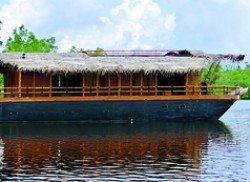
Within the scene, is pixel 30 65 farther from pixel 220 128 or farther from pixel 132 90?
pixel 220 128

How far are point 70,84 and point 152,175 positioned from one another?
1923 centimetres

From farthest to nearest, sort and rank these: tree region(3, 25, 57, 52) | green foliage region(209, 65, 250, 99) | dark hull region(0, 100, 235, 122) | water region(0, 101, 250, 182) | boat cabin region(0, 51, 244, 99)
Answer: green foliage region(209, 65, 250, 99), tree region(3, 25, 57, 52), boat cabin region(0, 51, 244, 99), dark hull region(0, 100, 235, 122), water region(0, 101, 250, 182)

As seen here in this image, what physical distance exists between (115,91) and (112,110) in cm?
126

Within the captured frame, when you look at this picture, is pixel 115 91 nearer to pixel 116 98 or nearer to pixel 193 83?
pixel 116 98

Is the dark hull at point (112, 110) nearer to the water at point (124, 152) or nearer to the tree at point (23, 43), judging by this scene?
the water at point (124, 152)

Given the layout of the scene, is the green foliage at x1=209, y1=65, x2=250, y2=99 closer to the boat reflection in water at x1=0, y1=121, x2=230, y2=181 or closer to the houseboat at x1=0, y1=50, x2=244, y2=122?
the houseboat at x1=0, y1=50, x2=244, y2=122

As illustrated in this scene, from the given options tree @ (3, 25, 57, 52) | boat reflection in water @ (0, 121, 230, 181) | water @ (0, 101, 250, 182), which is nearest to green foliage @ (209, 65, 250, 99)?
tree @ (3, 25, 57, 52)

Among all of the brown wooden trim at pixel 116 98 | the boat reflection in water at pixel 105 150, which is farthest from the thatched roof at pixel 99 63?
the boat reflection in water at pixel 105 150

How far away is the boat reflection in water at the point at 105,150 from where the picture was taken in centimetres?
1833

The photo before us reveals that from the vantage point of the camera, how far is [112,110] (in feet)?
112

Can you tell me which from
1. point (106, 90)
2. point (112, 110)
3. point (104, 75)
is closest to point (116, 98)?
point (112, 110)

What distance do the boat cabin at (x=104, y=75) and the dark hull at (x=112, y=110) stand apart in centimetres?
53

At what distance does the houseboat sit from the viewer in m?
33.5

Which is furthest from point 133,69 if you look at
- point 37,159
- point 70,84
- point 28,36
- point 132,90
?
point 28,36
